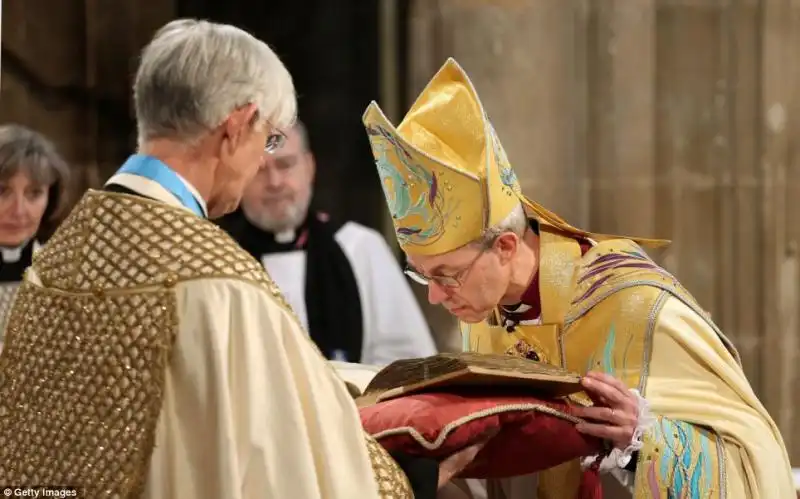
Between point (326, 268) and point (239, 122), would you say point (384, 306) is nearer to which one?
point (326, 268)

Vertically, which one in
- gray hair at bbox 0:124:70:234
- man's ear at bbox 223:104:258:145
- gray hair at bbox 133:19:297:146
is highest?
gray hair at bbox 133:19:297:146

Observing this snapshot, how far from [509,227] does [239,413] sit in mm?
1137

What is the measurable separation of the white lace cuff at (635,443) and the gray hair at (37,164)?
2.40 meters

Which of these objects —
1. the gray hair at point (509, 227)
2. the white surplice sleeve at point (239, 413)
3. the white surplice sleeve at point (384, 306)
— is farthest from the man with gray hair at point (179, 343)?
the white surplice sleeve at point (384, 306)

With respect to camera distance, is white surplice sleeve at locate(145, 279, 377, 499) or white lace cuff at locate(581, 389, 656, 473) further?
white lace cuff at locate(581, 389, 656, 473)

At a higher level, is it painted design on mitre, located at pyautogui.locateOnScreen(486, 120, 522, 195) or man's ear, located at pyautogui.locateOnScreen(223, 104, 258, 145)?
man's ear, located at pyautogui.locateOnScreen(223, 104, 258, 145)

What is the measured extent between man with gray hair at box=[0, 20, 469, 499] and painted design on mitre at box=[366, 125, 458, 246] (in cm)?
Result: 72

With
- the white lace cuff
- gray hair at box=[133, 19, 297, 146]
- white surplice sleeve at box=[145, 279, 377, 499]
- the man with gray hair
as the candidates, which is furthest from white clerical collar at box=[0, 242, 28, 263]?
the white lace cuff

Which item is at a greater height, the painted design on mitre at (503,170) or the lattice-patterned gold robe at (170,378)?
the painted design on mitre at (503,170)

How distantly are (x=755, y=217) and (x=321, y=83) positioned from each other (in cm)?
231

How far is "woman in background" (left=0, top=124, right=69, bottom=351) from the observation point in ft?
13.1

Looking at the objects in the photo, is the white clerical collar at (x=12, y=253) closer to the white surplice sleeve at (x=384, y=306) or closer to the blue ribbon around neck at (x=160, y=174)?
the white surplice sleeve at (x=384, y=306)

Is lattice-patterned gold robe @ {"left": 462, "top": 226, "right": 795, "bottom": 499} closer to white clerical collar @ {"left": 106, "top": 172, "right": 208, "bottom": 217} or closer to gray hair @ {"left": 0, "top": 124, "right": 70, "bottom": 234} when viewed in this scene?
white clerical collar @ {"left": 106, "top": 172, "right": 208, "bottom": 217}

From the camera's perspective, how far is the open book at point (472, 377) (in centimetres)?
234
